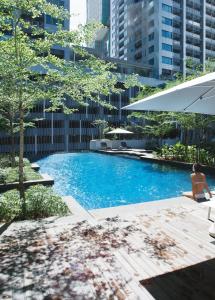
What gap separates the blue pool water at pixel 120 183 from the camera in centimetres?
1192

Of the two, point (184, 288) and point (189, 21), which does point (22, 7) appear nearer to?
point (184, 288)

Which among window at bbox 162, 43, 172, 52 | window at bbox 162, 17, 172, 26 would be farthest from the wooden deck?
window at bbox 162, 17, 172, 26

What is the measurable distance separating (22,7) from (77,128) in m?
37.9

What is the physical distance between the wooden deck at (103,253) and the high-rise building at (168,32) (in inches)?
2096

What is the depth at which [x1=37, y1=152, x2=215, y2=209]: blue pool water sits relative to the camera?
39.1ft

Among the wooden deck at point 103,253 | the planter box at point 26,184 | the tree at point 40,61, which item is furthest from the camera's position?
the planter box at point 26,184

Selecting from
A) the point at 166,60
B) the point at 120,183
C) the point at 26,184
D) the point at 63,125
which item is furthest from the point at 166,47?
the point at 26,184

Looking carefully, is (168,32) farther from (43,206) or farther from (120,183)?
(43,206)

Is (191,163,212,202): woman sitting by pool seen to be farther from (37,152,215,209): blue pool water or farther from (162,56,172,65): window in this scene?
(162,56,172,65): window

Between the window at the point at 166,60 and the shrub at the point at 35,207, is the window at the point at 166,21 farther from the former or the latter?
the shrub at the point at 35,207

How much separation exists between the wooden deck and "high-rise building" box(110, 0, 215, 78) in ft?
175

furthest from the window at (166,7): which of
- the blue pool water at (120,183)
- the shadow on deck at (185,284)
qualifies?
the shadow on deck at (185,284)

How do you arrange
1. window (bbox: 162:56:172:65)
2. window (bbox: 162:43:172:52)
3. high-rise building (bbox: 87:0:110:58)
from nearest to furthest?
1. window (bbox: 162:56:172:65)
2. window (bbox: 162:43:172:52)
3. high-rise building (bbox: 87:0:110:58)

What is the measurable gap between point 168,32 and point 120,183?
56768 mm
